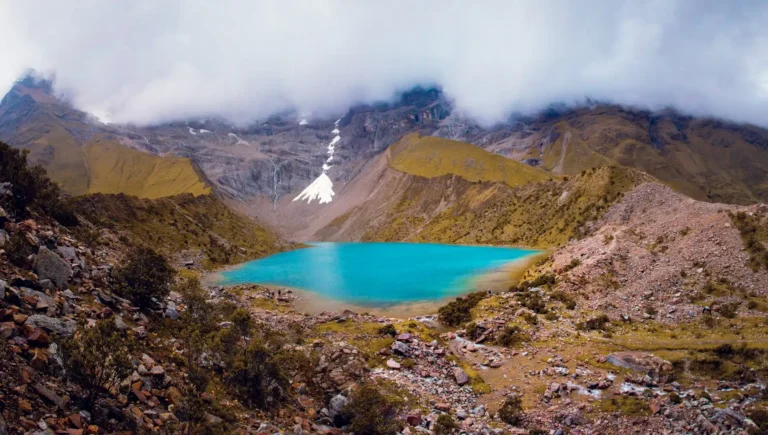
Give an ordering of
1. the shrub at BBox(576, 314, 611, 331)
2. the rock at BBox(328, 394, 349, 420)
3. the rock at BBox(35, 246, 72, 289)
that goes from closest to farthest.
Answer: the rock at BBox(35, 246, 72, 289), the rock at BBox(328, 394, 349, 420), the shrub at BBox(576, 314, 611, 331)

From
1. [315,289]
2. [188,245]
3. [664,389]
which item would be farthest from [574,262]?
[188,245]

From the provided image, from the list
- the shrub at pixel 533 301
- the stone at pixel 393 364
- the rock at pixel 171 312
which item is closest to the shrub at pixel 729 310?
the shrub at pixel 533 301

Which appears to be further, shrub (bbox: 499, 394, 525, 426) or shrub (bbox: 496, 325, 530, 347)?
shrub (bbox: 496, 325, 530, 347)

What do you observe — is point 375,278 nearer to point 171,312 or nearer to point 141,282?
point 171,312

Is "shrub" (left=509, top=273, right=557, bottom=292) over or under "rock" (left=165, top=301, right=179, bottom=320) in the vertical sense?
over

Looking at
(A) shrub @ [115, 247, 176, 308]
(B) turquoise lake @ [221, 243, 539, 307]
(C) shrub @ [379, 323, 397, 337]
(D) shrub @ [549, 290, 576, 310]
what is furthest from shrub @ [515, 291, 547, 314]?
(A) shrub @ [115, 247, 176, 308]

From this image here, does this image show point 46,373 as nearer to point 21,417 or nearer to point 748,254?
point 21,417

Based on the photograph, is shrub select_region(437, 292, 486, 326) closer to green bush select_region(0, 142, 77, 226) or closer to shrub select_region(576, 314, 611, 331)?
shrub select_region(576, 314, 611, 331)

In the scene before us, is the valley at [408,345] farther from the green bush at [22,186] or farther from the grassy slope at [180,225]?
the grassy slope at [180,225]
